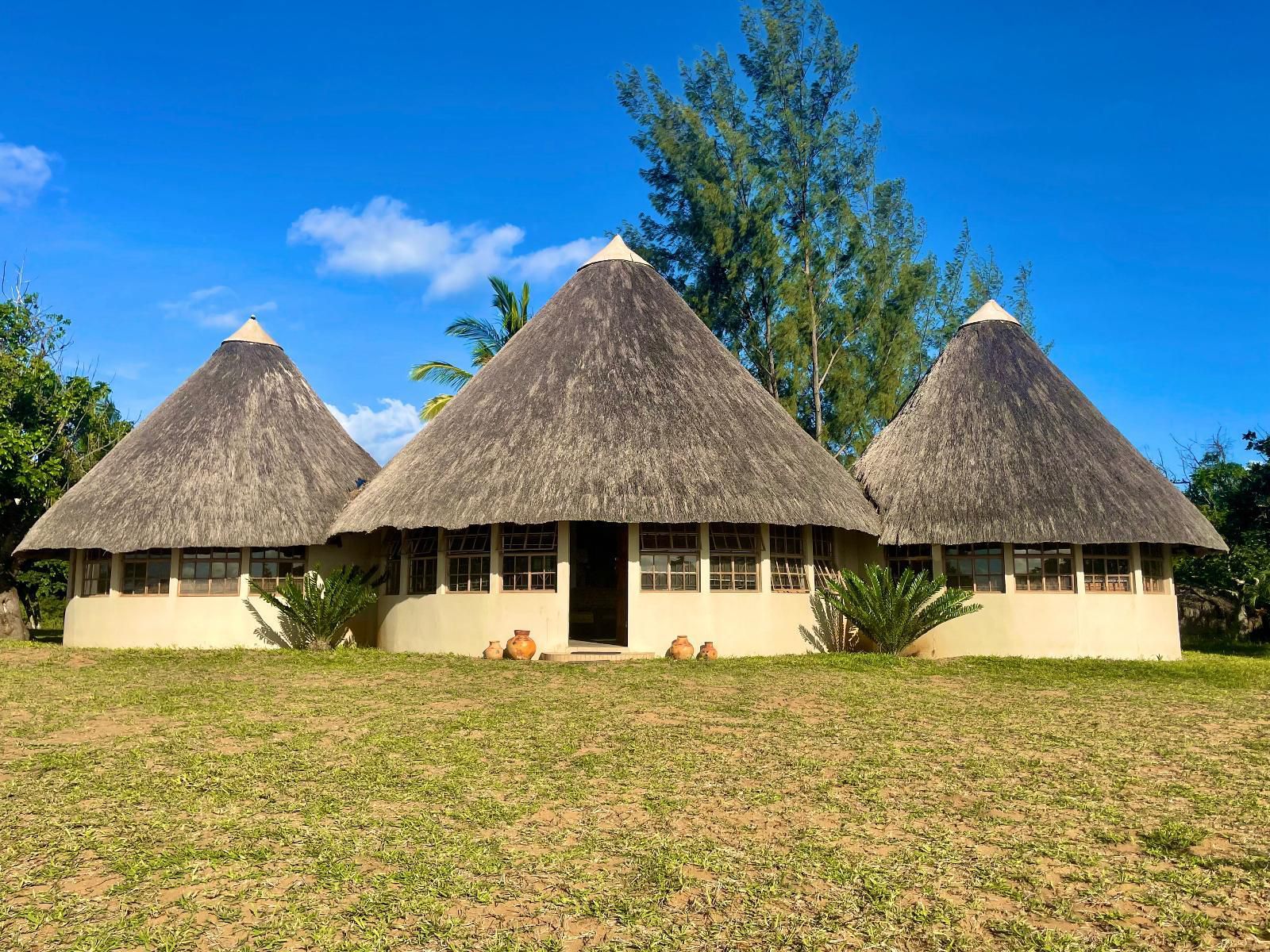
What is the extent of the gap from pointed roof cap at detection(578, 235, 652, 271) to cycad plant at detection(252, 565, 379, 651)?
8.12 m

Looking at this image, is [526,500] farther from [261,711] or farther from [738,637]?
[261,711]

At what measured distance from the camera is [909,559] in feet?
58.3

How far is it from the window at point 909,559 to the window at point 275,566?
11233mm

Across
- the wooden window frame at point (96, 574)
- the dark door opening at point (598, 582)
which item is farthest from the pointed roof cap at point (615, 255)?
the wooden window frame at point (96, 574)

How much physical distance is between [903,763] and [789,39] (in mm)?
26290

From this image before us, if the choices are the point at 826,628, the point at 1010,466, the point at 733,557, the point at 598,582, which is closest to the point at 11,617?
the point at 598,582

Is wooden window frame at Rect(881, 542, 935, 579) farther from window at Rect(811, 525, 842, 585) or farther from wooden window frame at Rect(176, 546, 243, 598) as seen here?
wooden window frame at Rect(176, 546, 243, 598)

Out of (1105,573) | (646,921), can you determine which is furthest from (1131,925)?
(1105,573)

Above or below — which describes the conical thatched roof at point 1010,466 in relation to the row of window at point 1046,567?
above

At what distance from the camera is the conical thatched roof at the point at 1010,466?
16.3m

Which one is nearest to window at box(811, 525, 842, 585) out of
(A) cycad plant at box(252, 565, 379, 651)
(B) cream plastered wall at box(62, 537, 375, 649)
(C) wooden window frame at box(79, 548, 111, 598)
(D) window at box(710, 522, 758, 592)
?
(D) window at box(710, 522, 758, 592)

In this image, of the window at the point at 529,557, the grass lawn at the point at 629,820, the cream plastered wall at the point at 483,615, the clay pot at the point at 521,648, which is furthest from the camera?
the window at the point at 529,557

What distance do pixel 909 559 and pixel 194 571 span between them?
43.8 feet

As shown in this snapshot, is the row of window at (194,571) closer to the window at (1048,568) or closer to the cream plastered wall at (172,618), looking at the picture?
the cream plastered wall at (172,618)
